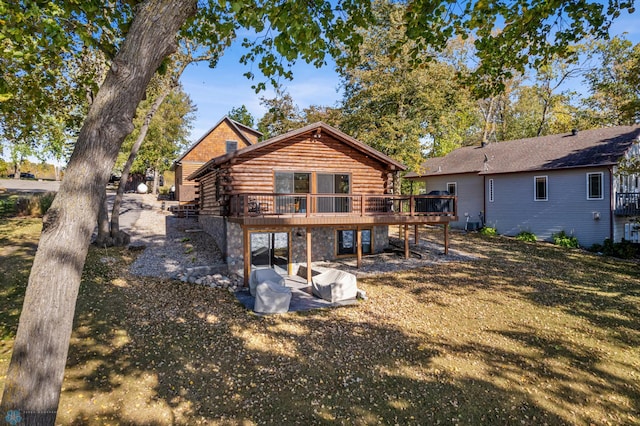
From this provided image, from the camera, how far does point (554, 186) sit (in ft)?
63.1

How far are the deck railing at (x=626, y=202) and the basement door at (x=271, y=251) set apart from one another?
1691 centimetres

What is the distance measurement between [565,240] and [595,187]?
10.4ft

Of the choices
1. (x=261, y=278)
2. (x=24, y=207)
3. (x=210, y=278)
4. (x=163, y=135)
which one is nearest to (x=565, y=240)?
(x=261, y=278)

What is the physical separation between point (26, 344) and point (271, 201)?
11256mm

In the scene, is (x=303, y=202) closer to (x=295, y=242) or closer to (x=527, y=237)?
(x=295, y=242)

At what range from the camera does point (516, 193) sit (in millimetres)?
20938

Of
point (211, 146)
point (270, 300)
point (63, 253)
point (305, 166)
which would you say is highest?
point (211, 146)

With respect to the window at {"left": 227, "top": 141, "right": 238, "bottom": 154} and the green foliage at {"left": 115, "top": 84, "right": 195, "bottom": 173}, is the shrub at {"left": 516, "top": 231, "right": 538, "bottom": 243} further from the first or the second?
the green foliage at {"left": 115, "top": 84, "right": 195, "bottom": 173}

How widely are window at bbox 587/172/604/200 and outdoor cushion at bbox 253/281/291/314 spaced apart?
58.4 feet

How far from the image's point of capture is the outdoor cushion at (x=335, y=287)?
10094 mm

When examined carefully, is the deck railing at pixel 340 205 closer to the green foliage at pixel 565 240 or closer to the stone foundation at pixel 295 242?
the stone foundation at pixel 295 242

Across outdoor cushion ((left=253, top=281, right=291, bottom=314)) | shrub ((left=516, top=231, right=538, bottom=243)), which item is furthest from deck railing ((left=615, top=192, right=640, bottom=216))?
outdoor cushion ((left=253, top=281, right=291, bottom=314))

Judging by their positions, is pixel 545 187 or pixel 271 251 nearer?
pixel 271 251

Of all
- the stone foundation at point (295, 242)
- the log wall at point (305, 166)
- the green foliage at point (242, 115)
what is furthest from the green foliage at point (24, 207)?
the green foliage at point (242, 115)
